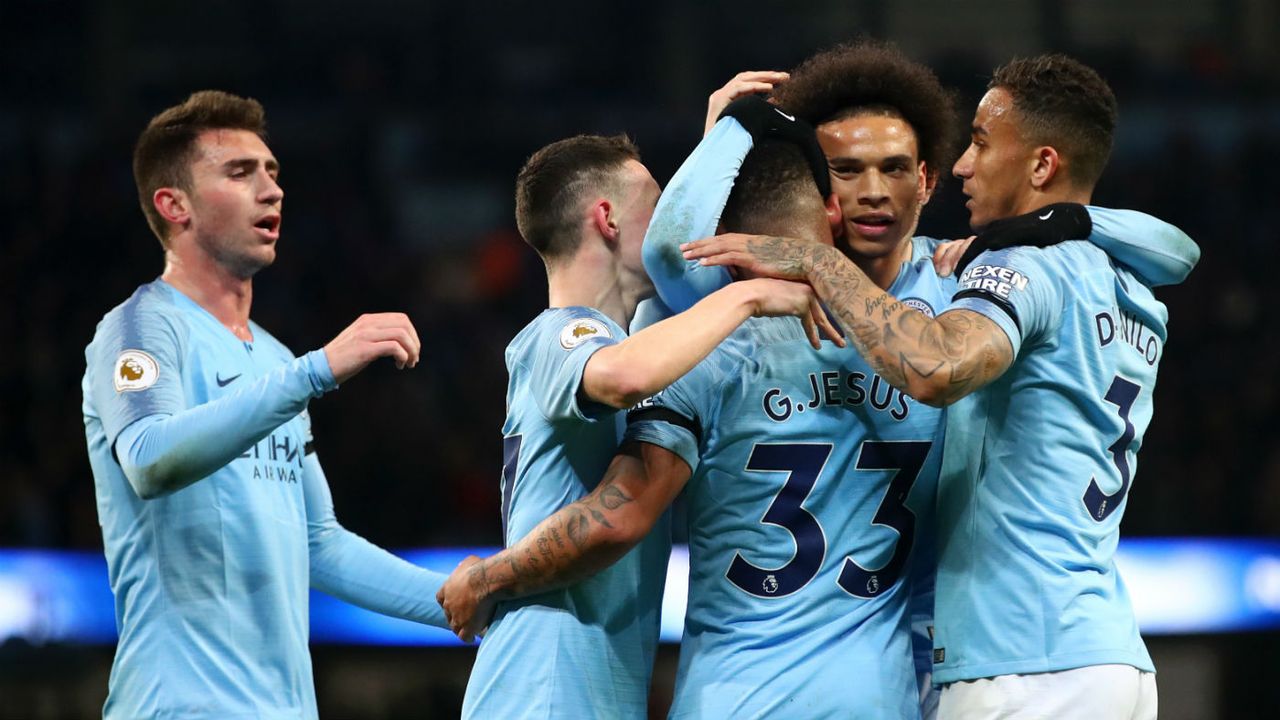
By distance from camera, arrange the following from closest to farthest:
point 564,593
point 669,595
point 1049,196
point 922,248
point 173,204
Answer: point 564,593
point 1049,196
point 922,248
point 173,204
point 669,595

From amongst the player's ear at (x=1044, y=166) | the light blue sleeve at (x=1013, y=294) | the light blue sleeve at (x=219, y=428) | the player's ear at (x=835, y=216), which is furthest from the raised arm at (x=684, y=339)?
the light blue sleeve at (x=219, y=428)

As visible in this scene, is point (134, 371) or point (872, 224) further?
point (134, 371)

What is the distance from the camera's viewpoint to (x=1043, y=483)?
3230mm

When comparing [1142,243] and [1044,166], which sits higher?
[1044,166]

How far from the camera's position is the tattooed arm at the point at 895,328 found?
299cm

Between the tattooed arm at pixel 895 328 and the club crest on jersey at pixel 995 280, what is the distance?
10 centimetres

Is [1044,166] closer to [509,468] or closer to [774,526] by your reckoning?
[774,526]

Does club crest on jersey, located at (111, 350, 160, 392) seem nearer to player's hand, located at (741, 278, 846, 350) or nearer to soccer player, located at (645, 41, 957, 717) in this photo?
soccer player, located at (645, 41, 957, 717)

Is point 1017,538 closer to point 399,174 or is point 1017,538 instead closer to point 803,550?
point 803,550

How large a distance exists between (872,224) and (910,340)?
581 millimetres

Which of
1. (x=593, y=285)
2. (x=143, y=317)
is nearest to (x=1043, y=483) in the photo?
(x=593, y=285)

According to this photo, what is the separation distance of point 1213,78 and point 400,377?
8.33 m

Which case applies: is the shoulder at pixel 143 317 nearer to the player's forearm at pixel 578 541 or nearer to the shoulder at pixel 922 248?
the player's forearm at pixel 578 541

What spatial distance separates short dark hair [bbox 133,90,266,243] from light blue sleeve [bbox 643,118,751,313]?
5.94 ft
